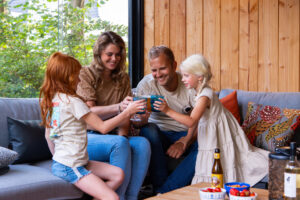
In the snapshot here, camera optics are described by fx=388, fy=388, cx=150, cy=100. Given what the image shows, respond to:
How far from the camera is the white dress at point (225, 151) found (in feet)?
7.95

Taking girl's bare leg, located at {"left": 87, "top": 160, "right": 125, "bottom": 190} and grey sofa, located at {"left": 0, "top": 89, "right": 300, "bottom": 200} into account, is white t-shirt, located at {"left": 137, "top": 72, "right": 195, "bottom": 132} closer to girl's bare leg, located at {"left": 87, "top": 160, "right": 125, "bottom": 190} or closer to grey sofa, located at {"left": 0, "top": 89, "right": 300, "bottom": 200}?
grey sofa, located at {"left": 0, "top": 89, "right": 300, "bottom": 200}

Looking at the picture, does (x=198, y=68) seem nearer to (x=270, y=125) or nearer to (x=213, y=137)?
(x=213, y=137)

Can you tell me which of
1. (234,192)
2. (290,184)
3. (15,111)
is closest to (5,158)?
(15,111)

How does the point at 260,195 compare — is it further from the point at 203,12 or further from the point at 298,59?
the point at 203,12

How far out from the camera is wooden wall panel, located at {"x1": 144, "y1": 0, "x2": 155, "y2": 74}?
400 cm

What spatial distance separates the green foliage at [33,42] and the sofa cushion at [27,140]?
564mm

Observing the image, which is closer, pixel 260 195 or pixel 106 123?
pixel 260 195

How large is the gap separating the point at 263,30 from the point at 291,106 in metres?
0.78

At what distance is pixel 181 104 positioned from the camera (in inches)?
114

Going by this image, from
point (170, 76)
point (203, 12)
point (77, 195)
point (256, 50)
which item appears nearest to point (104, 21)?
point (203, 12)

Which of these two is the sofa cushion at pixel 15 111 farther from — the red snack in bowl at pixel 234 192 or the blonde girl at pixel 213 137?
the red snack in bowl at pixel 234 192

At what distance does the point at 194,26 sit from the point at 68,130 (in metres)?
2.05

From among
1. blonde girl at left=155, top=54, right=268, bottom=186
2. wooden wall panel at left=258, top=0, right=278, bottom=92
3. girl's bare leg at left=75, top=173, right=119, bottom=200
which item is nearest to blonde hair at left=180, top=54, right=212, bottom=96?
blonde girl at left=155, top=54, right=268, bottom=186

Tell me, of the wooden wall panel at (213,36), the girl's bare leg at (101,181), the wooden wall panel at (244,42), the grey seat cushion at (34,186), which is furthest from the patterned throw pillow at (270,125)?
the grey seat cushion at (34,186)
